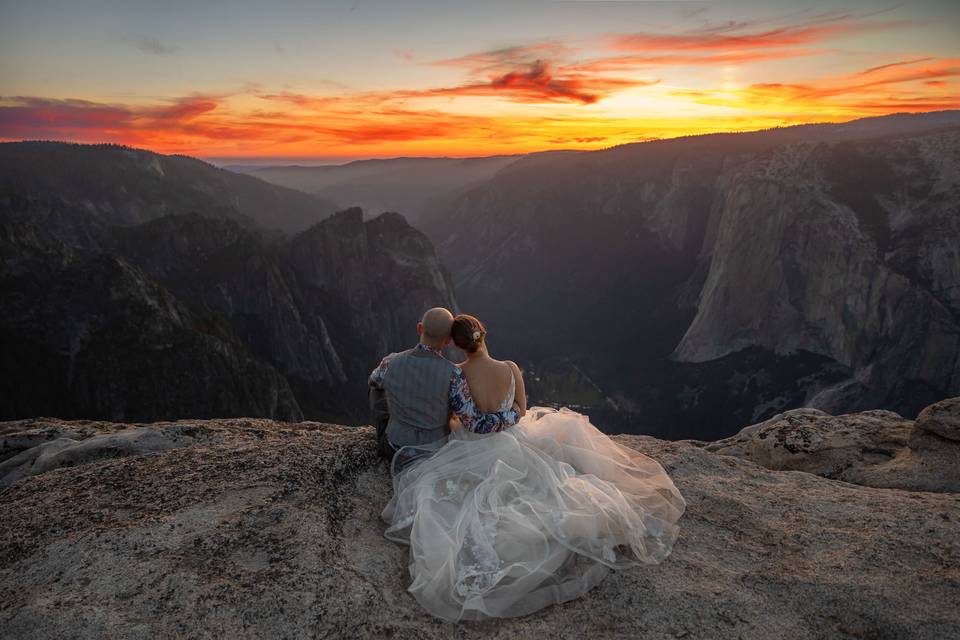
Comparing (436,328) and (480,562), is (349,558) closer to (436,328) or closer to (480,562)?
(480,562)

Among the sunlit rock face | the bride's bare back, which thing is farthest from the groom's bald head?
the sunlit rock face

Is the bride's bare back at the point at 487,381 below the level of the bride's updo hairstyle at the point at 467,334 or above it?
below

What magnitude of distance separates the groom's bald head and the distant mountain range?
85828 millimetres

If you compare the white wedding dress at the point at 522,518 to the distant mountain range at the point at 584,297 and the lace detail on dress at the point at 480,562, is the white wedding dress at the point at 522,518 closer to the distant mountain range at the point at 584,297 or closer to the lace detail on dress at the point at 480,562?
the lace detail on dress at the point at 480,562

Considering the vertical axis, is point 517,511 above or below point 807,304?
above

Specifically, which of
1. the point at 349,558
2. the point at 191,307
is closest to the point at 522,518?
the point at 349,558

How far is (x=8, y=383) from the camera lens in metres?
74.6

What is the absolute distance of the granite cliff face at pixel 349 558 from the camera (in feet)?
15.7

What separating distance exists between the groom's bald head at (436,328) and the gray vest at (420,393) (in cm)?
19

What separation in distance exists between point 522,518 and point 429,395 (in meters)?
2.01

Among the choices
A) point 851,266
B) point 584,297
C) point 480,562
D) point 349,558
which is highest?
point 480,562

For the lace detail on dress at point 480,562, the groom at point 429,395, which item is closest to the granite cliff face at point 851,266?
the groom at point 429,395

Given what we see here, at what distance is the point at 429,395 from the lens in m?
6.90

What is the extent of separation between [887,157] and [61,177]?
206 meters
